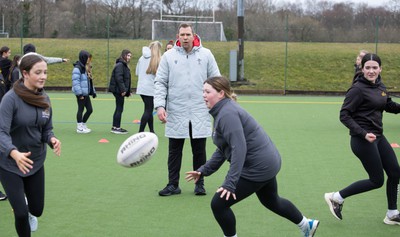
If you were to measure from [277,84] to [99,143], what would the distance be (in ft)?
51.5

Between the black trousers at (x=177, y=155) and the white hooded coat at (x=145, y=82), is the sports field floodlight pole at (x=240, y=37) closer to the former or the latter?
the white hooded coat at (x=145, y=82)

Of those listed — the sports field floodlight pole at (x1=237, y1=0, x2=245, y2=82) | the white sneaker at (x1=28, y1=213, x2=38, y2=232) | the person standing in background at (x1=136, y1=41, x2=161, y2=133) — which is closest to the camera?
the white sneaker at (x1=28, y1=213, x2=38, y2=232)

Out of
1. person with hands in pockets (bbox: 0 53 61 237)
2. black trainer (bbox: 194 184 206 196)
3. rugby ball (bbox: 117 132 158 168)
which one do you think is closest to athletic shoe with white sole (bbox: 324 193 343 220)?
black trainer (bbox: 194 184 206 196)

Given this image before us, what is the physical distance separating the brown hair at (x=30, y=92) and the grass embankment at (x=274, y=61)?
20330 mm

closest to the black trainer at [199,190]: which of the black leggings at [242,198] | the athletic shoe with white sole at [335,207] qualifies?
the athletic shoe with white sole at [335,207]

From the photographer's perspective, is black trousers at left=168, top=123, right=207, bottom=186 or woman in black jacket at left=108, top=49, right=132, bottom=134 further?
woman in black jacket at left=108, top=49, right=132, bottom=134

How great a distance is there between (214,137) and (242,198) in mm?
567

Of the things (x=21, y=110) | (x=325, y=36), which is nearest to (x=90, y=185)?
(x=21, y=110)

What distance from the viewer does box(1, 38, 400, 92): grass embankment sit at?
2680cm

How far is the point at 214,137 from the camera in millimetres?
5164

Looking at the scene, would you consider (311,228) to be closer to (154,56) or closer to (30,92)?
(30,92)

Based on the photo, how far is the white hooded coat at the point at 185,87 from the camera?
7.51 meters

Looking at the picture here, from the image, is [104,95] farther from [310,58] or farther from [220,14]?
[220,14]

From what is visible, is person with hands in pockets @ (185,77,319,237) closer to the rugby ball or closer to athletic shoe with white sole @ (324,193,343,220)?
the rugby ball
